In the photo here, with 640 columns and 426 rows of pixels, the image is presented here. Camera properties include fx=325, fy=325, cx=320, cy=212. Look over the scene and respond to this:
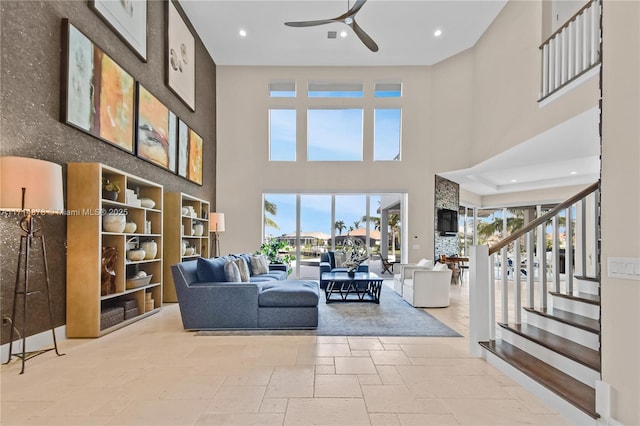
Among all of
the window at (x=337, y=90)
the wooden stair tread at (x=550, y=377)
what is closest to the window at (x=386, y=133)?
the window at (x=337, y=90)

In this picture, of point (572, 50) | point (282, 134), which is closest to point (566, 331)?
point (572, 50)

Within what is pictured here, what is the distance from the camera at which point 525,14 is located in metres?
5.70

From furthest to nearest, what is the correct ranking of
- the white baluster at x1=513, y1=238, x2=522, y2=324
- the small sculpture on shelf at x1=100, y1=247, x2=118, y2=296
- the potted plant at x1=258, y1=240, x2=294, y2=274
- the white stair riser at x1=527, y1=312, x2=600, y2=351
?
the potted plant at x1=258, y1=240, x2=294, y2=274 → the small sculpture on shelf at x1=100, y1=247, x2=118, y2=296 → the white baluster at x1=513, y1=238, x2=522, y2=324 → the white stair riser at x1=527, y1=312, x2=600, y2=351

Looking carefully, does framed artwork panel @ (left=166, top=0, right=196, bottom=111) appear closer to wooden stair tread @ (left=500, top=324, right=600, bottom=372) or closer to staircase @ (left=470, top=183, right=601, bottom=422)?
staircase @ (left=470, top=183, right=601, bottom=422)

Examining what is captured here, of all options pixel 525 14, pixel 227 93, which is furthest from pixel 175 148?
pixel 525 14

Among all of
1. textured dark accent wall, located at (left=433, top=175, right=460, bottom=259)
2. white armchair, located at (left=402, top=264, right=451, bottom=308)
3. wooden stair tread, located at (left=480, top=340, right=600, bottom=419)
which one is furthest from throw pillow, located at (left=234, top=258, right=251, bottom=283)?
textured dark accent wall, located at (left=433, top=175, right=460, bottom=259)

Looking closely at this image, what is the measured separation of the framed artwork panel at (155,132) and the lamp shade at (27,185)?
2071mm

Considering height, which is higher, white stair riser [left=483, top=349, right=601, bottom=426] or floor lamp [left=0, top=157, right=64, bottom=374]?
floor lamp [left=0, top=157, right=64, bottom=374]

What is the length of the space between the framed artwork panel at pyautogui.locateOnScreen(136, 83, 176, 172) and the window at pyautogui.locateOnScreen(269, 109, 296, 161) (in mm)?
3082

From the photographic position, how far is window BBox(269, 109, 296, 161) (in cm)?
870

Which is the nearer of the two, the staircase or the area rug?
the staircase

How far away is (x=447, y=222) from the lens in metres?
8.76

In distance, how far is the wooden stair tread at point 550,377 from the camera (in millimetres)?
2064

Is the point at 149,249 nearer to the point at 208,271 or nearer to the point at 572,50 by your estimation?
the point at 208,271
